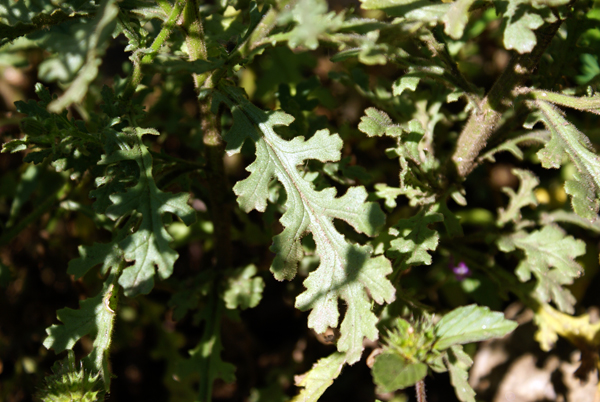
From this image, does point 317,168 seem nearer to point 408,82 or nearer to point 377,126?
point 377,126

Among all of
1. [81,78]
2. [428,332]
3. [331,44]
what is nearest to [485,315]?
[428,332]

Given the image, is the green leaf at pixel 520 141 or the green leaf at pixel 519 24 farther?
the green leaf at pixel 520 141

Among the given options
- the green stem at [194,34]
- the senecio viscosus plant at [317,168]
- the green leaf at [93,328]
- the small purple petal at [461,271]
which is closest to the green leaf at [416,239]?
the senecio viscosus plant at [317,168]

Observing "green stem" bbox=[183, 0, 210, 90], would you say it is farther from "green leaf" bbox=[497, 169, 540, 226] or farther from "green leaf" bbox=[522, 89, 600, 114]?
"green leaf" bbox=[497, 169, 540, 226]

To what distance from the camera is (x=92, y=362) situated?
1617 millimetres

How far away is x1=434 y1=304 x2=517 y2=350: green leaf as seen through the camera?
1.68 m

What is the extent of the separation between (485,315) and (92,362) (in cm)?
138

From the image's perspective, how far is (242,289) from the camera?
84.3 inches

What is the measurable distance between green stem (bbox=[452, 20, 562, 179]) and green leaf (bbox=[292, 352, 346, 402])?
35.8 inches

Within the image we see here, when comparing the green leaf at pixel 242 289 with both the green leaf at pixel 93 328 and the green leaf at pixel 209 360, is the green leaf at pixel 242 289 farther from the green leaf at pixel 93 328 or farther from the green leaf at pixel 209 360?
the green leaf at pixel 93 328

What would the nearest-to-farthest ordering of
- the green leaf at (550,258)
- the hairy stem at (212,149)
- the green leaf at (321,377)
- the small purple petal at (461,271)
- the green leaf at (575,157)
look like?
the green leaf at (575,157) < the hairy stem at (212,149) < the green leaf at (321,377) < the green leaf at (550,258) < the small purple petal at (461,271)

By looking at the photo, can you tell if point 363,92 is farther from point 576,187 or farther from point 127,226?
point 127,226

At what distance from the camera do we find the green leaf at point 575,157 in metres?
1.54

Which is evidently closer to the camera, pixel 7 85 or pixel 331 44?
pixel 331 44
